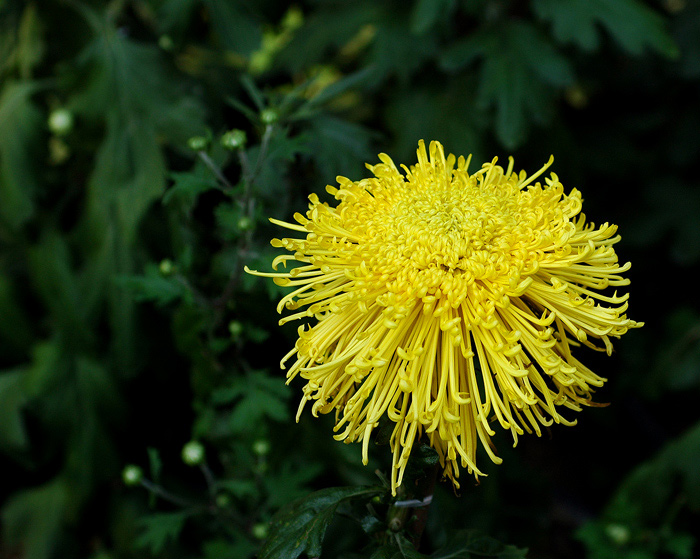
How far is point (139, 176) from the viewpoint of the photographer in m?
1.35

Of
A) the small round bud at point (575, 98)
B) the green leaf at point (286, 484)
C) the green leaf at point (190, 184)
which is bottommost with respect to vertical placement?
the green leaf at point (286, 484)

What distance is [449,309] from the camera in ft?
1.91

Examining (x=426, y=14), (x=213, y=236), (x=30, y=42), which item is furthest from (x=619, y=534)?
(x=30, y=42)

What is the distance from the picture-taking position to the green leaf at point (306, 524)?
61cm

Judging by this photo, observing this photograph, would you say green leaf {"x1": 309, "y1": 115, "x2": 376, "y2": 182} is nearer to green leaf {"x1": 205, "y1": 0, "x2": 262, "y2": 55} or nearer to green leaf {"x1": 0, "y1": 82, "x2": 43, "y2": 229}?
green leaf {"x1": 205, "y1": 0, "x2": 262, "y2": 55}

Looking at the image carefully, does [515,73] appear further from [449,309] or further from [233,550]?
[233,550]

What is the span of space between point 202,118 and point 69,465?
2.74 ft

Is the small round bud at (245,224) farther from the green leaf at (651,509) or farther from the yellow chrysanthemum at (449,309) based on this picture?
the green leaf at (651,509)

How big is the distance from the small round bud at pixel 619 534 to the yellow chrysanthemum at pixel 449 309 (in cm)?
95

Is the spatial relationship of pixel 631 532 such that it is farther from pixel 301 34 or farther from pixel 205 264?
pixel 301 34

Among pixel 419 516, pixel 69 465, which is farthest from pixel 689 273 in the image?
pixel 69 465

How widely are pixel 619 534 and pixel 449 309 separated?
107cm

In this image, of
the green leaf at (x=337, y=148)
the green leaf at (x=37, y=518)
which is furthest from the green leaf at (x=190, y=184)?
the green leaf at (x=37, y=518)

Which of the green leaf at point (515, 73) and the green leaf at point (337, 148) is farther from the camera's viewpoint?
the green leaf at point (515, 73)
